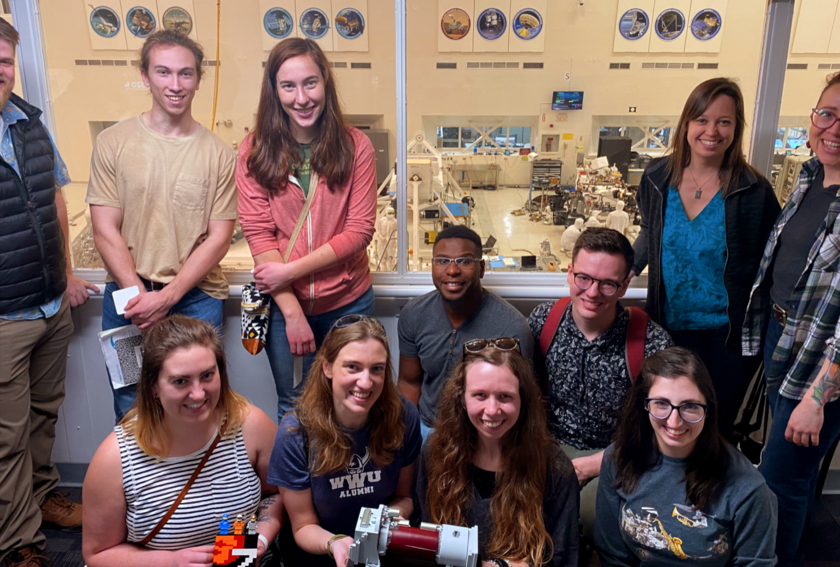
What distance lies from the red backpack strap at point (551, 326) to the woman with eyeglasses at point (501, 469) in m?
0.37

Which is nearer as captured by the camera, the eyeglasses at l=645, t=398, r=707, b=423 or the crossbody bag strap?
the eyeglasses at l=645, t=398, r=707, b=423

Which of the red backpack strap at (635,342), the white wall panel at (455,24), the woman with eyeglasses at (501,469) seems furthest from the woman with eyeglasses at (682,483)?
the white wall panel at (455,24)

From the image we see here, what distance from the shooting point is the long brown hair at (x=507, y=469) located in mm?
1485

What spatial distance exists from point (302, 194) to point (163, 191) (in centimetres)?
47

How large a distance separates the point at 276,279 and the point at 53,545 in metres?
1.37

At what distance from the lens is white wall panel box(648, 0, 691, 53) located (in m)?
2.58

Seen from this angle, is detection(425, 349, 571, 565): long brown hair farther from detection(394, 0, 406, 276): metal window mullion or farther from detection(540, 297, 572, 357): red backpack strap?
detection(394, 0, 406, 276): metal window mullion

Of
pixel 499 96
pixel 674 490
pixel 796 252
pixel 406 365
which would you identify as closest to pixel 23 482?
pixel 406 365

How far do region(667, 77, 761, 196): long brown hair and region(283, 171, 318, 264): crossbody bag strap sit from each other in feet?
3.93

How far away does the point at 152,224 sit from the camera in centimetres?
205

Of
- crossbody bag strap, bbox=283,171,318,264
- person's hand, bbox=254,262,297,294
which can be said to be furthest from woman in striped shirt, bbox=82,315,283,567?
crossbody bag strap, bbox=283,171,318,264

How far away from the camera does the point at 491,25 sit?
2580 mm

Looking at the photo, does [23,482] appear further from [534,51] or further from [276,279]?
[534,51]

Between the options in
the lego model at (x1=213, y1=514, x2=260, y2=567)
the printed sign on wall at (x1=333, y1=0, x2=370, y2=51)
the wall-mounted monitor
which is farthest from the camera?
the wall-mounted monitor
